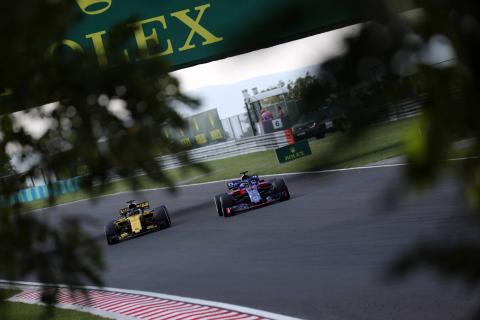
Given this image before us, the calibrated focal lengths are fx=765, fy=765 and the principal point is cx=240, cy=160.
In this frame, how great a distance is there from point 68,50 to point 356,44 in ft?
5.71

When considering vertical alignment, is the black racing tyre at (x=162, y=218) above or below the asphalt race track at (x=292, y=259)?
above

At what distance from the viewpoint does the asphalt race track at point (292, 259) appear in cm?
809

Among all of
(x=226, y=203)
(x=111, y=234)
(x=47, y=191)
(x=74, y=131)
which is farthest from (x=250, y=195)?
(x=74, y=131)

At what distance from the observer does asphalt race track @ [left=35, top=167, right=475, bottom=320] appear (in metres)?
8.09

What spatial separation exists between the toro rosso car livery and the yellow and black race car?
1.66 metres

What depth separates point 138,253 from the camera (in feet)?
56.0

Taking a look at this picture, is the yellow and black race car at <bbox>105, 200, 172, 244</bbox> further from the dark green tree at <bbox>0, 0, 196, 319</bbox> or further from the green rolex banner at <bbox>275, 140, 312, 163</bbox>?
the green rolex banner at <bbox>275, 140, 312, 163</bbox>

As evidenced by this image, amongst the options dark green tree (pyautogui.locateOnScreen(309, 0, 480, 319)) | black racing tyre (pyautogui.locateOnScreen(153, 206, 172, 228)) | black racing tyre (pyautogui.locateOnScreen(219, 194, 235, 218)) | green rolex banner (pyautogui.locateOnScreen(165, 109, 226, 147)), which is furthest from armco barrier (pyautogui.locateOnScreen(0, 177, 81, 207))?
black racing tyre (pyautogui.locateOnScreen(153, 206, 172, 228))

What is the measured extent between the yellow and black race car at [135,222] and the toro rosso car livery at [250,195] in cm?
166

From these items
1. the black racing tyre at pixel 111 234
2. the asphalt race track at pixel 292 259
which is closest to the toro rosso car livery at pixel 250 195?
the asphalt race track at pixel 292 259

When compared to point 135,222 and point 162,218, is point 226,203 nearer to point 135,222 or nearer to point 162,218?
point 162,218

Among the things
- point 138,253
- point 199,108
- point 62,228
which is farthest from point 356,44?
point 138,253

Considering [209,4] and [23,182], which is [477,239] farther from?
[209,4]

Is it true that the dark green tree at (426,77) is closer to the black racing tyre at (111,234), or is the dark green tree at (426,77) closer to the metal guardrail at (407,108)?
the metal guardrail at (407,108)
